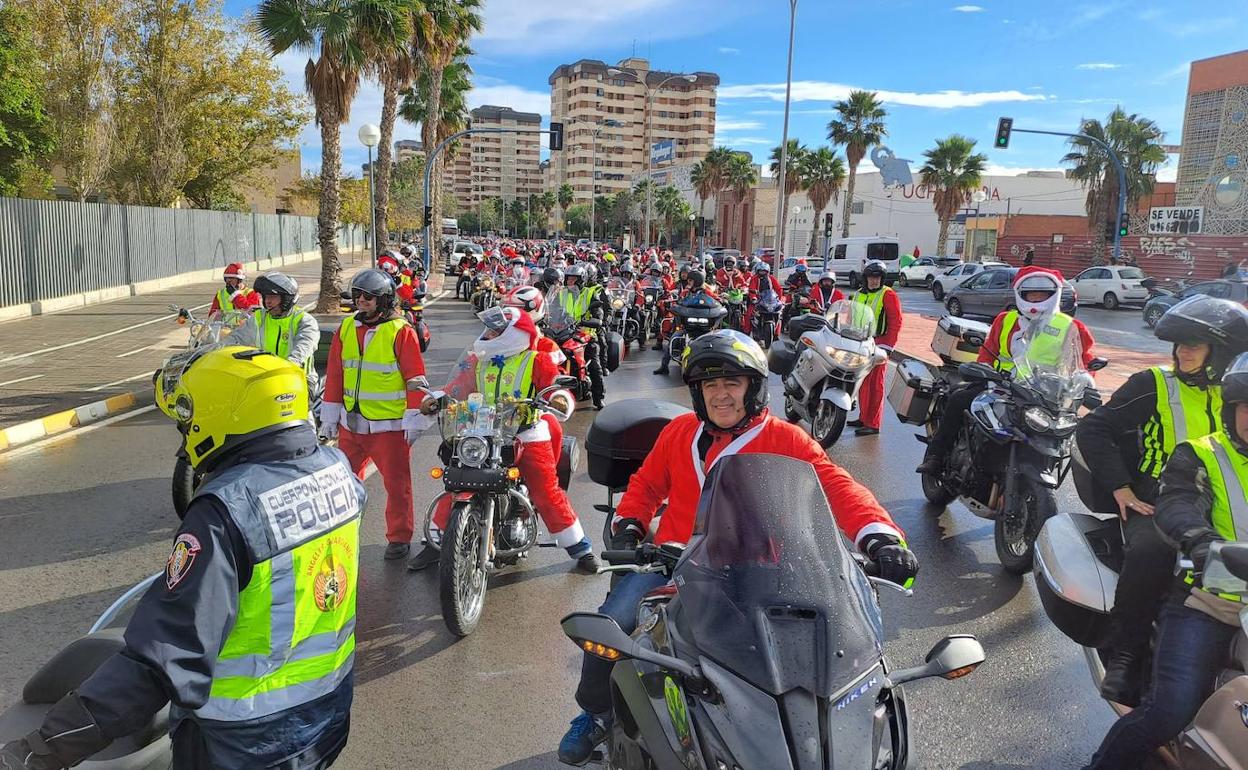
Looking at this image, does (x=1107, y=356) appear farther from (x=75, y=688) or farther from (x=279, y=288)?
(x=75, y=688)

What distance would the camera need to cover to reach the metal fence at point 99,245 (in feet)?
59.1

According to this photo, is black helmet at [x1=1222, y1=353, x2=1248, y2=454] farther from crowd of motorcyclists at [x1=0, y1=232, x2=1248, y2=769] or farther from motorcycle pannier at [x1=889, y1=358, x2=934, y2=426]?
motorcycle pannier at [x1=889, y1=358, x2=934, y2=426]

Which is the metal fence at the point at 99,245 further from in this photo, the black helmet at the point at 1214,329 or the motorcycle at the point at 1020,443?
the black helmet at the point at 1214,329

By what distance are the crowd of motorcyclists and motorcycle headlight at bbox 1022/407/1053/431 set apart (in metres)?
0.41

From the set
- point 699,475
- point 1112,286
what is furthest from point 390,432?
point 1112,286

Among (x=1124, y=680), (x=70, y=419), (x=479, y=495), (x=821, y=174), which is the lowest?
(x=70, y=419)

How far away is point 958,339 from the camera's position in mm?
7898

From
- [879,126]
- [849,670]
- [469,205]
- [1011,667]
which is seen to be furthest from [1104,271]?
[469,205]

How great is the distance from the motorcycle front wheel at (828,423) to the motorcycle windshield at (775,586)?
629cm

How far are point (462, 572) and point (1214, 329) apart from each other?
141 inches

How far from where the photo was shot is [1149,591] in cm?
317

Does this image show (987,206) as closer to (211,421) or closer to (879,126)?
(879,126)

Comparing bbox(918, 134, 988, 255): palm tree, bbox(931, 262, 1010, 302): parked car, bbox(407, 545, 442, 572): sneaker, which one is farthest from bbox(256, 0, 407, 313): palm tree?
bbox(918, 134, 988, 255): palm tree

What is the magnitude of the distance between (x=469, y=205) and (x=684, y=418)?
186m
